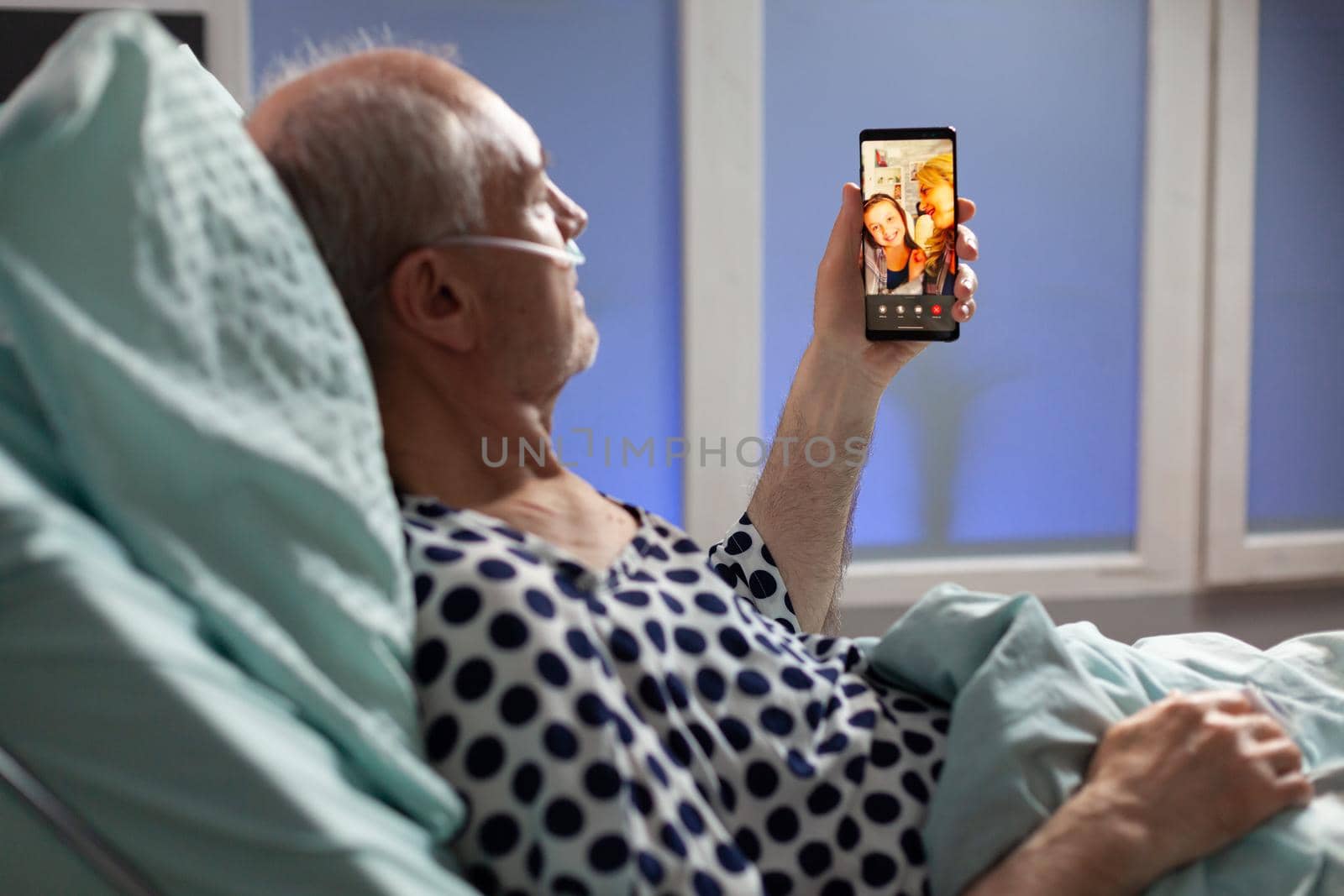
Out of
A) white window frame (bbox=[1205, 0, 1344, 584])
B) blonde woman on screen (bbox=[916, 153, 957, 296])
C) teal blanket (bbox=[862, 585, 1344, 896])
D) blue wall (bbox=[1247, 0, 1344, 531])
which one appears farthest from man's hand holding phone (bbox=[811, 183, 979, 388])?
blue wall (bbox=[1247, 0, 1344, 531])

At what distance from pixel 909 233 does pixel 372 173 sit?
0.71 meters

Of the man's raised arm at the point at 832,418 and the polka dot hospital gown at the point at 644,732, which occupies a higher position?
the man's raised arm at the point at 832,418

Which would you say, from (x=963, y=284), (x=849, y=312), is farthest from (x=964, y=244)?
(x=849, y=312)

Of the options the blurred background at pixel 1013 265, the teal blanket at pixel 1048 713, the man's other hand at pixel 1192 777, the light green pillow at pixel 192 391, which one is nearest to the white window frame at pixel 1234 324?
the blurred background at pixel 1013 265

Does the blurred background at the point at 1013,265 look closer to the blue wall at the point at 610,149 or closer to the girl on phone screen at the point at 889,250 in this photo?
the blue wall at the point at 610,149

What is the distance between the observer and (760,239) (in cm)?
229

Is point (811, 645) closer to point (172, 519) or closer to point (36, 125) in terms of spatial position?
point (172, 519)

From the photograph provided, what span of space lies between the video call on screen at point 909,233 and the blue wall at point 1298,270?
60.4 inches

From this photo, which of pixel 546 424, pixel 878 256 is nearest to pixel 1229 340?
pixel 878 256

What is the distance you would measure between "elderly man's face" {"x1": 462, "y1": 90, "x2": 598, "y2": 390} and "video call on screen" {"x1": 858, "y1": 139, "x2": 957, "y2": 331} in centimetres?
52

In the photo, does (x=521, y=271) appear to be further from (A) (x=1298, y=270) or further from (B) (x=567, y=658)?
(A) (x=1298, y=270)

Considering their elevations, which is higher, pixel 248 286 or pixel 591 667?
pixel 248 286

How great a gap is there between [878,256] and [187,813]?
1.06 metres

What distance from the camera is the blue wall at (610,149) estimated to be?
7.39 ft
